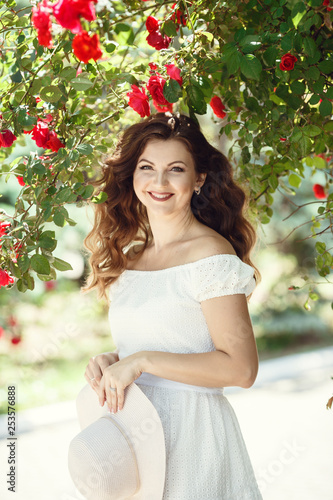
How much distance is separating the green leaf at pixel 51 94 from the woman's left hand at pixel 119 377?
0.68 metres

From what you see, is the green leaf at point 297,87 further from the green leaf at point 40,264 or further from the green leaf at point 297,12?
the green leaf at point 40,264

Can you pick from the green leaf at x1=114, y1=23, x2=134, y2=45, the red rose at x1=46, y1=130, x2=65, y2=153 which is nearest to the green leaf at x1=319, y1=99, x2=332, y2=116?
the green leaf at x1=114, y1=23, x2=134, y2=45

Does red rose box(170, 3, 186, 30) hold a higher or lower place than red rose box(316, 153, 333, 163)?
higher

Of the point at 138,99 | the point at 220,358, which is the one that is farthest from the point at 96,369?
the point at 138,99

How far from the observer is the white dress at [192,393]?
1.56 metres

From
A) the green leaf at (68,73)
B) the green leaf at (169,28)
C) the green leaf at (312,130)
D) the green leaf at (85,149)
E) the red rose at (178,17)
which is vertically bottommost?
the green leaf at (85,149)

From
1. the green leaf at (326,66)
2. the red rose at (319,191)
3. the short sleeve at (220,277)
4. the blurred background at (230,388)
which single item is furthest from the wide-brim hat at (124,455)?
the blurred background at (230,388)

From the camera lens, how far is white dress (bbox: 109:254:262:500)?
5.13ft

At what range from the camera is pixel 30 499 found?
371 cm

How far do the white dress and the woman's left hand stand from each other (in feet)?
0.43

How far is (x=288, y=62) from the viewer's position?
1375mm

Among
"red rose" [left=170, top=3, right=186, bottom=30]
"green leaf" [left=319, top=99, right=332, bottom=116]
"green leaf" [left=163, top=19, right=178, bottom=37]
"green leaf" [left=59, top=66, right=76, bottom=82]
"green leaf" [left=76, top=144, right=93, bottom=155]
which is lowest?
"green leaf" [left=76, top=144, right=93, bottom=155]

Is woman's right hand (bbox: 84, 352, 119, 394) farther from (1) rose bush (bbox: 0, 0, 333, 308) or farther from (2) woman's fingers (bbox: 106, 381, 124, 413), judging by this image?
(1) rose bush (bbox: 0, 0, 333, 308)

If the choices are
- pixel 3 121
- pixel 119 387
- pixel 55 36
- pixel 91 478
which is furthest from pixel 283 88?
pixel 91 478
